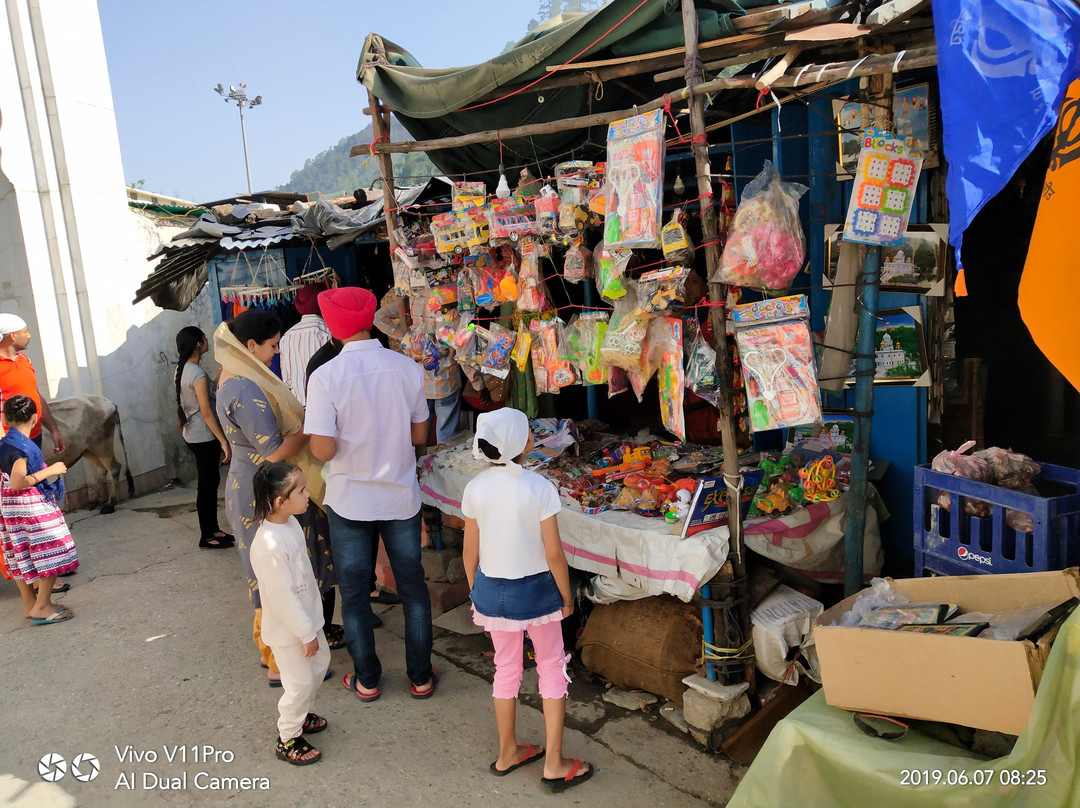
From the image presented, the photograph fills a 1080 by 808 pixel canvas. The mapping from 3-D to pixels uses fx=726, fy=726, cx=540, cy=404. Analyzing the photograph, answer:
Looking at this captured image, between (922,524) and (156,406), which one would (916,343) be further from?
(156,406)

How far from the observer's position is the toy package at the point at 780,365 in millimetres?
2938

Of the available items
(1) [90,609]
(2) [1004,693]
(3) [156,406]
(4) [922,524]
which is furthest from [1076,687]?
(3) [156,406]

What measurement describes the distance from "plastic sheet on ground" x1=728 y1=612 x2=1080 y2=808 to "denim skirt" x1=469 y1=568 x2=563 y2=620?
936 millimetres

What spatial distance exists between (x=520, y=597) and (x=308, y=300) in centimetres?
410

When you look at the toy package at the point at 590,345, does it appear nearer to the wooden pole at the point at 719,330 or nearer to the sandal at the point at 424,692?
the wooden pole at the point at 719,330

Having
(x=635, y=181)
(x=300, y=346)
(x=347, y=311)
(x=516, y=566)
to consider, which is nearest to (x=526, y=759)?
(x=516, y=566)

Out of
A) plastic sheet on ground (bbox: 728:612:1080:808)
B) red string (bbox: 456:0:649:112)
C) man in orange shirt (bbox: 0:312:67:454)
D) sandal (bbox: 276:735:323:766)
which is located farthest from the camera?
man in orange shirt (bbox: 0:312:67:454)

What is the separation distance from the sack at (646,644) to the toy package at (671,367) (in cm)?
87

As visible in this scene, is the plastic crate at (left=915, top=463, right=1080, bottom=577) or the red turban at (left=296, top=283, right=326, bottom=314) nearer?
the plastic crate at (left=915, top=463, right=1080, bottom=577)

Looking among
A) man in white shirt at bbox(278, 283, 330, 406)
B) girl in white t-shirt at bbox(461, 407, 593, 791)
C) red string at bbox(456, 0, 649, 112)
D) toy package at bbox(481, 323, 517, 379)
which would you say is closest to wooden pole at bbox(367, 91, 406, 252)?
red string at bbox(456, 0, 649, 112)

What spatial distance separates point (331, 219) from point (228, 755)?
13.7ft

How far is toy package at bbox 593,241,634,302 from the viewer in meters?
3.46

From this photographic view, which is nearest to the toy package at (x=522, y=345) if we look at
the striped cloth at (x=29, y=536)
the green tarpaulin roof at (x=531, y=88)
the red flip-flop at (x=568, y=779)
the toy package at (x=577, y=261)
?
the toy package at (x=577, y=261)

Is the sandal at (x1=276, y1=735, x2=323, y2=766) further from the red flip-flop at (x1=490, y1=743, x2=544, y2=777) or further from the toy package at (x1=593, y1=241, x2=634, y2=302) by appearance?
the toy package at (x1=593, y1=241, x2=634, y2=302)
